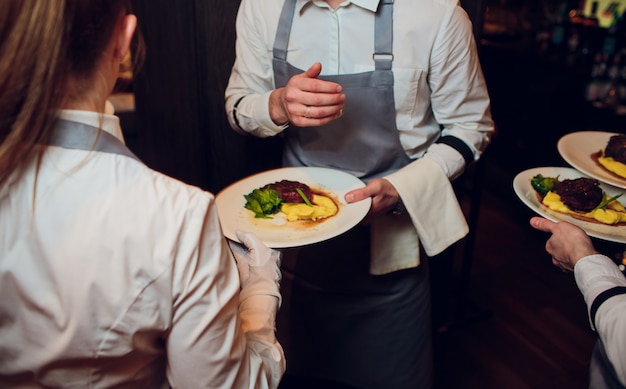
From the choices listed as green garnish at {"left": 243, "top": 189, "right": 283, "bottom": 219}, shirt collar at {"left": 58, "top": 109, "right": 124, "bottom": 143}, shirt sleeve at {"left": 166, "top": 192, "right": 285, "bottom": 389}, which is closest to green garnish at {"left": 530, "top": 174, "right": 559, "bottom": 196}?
green garnish at {"left": 243, "top": 189, "right": 283, "bottom": 219}

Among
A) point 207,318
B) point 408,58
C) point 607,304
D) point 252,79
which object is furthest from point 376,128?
point 207,318

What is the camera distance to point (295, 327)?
201 cm

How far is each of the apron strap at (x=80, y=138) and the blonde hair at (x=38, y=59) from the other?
0.01 m

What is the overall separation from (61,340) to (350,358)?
52.8 inches

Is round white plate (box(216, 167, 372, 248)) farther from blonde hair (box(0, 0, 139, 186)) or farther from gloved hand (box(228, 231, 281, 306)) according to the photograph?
blonde hair (box(0, 0, 139, 186))

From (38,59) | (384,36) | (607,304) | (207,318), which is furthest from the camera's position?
(384,36)

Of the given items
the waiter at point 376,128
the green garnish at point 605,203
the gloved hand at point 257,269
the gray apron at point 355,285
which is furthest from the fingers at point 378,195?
the green garnish at point 605,203

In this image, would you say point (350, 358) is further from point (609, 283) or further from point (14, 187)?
point (14, 187)

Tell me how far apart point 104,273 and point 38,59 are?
0.95ft

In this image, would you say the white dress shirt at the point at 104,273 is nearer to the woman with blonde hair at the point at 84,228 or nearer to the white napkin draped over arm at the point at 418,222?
the woman with blonde hair at the point at 84,228

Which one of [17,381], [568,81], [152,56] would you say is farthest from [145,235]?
[568,81]

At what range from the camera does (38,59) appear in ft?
2.26

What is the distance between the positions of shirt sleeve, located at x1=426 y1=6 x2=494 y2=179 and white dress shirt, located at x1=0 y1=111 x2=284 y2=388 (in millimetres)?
940

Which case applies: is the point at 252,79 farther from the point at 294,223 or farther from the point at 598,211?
the point at 598,211
